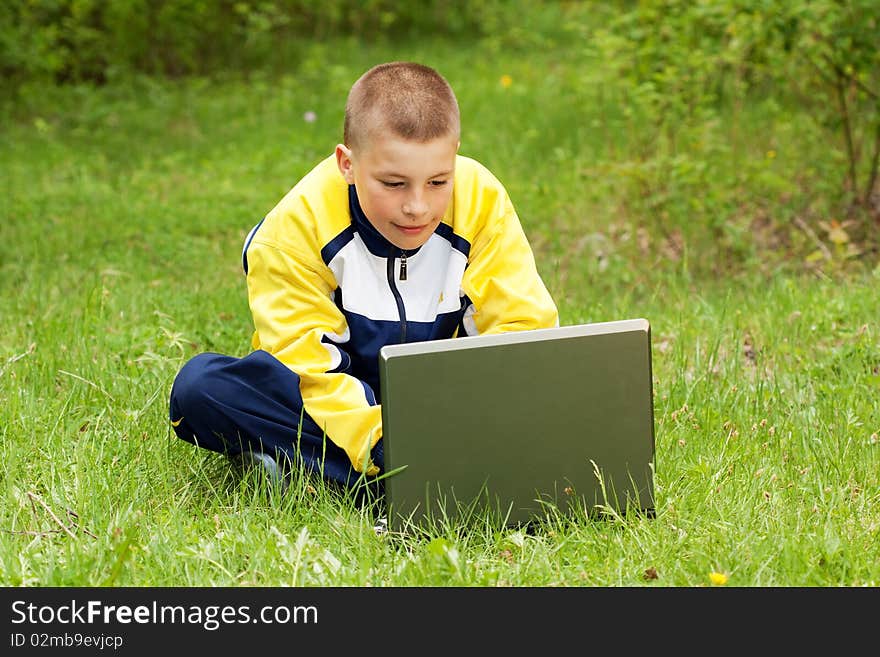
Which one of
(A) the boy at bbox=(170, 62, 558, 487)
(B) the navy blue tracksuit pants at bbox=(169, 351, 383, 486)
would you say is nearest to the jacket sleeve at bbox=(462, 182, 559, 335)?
(A) the boy at bbox=(170, 62, 558, 487)

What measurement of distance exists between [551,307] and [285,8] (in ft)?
29.2

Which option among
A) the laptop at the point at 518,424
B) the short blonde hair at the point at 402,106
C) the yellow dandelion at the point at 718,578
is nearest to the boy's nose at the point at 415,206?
the short blonde hair at the point at 402,106

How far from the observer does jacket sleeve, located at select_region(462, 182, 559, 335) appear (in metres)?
2.86

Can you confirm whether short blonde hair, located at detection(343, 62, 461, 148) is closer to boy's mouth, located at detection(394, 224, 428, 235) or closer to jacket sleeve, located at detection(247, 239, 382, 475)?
boy's mouth, located at detection(394, 224, 428, 235)

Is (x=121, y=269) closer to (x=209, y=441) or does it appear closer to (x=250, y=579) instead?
(x=209, y=441)

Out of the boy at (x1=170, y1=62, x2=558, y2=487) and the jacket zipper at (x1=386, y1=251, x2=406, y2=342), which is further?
the jacket zipper at (x1=386, y1=251, x2=406, y2=342)

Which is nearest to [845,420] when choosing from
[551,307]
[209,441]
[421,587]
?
[551,307]

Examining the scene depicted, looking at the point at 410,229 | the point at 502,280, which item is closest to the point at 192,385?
the point at 410,229

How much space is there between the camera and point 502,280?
9.44 feet

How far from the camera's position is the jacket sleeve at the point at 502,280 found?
286cm

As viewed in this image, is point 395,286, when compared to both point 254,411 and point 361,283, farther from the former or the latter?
point 254,411

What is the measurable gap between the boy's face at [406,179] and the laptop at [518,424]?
1.59 feet

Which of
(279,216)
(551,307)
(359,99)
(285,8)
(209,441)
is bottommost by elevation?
(209,441)

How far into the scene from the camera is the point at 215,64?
410 inches
